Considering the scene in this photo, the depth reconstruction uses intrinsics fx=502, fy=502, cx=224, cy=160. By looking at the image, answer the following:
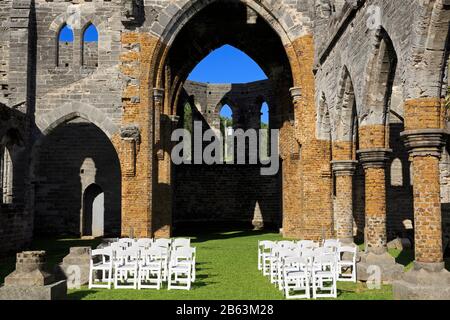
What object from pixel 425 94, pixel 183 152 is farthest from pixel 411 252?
pixel 183 152

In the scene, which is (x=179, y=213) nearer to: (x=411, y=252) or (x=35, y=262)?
(x=411, y=252)

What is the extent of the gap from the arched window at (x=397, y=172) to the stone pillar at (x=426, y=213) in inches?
523

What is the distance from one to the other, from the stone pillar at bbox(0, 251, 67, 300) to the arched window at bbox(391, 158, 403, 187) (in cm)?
1630

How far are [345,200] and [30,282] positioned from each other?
867 centimetres

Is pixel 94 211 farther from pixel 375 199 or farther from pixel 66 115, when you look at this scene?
pixel 375 199

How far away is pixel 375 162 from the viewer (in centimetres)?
1054

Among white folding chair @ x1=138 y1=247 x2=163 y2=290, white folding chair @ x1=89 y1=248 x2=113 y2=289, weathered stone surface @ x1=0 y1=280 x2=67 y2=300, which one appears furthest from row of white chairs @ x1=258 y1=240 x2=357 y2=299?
weathered stone surface @ x1=0 y1=280 x2=67 y2=300

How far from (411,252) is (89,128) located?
15.0 m

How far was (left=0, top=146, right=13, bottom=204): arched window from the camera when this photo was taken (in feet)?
56.0

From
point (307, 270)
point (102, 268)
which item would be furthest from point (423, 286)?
point (102, 268)

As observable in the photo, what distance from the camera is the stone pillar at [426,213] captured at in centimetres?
749

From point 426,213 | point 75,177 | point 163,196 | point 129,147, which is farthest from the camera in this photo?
point 75,177

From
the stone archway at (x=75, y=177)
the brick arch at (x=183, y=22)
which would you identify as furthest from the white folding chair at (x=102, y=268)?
the stone archway at (x=75, y=177)

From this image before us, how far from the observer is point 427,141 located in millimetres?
7727
